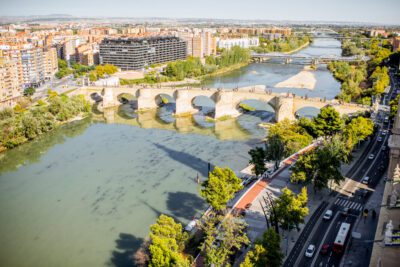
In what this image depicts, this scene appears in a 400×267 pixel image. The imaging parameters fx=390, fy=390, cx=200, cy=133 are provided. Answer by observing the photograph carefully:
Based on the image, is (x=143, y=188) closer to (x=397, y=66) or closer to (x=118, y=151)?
(x=118, y=151)

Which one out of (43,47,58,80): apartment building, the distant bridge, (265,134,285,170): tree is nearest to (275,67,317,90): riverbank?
the distant bridge

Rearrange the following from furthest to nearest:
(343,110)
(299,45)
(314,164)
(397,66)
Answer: (299,45), (397,66), (343,110), (314,164)

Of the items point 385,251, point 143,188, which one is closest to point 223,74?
point 143,188

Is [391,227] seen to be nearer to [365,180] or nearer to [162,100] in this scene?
[365,180]

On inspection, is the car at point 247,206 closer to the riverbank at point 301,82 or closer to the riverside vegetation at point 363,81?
the riverside vegetation at point 363,81

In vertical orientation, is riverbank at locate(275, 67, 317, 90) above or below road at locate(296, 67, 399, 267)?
above

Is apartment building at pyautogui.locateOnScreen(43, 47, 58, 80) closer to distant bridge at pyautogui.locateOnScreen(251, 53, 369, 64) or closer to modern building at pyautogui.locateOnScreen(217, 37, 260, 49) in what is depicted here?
distant bridge at pyautogui.locateOnScreen(251, 53, 369, 64)

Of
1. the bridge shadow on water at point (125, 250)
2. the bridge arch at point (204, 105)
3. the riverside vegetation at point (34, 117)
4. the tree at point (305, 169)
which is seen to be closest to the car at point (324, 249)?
the tree at point (305, 169)
